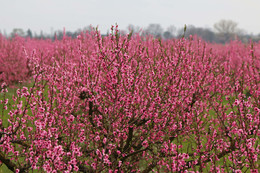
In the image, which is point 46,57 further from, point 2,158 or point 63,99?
point 2,158

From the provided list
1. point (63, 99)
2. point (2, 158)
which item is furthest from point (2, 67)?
point (2, 158)

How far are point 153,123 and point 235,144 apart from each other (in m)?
1.62

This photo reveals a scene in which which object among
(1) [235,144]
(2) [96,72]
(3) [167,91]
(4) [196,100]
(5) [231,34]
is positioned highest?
(5) [231,34]

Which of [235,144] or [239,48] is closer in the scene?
[235,144]

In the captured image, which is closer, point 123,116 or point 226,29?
point 123,116

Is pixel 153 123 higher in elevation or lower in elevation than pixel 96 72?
lower

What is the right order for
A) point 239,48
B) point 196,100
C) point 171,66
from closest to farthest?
1. point 171,66
2. point 196,100
3. point 239,48

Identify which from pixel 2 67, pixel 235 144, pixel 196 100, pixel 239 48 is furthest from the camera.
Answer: pixel 239 48

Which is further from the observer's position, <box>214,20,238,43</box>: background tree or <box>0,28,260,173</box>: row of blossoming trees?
<box>214,20,238,43</box>: background tree

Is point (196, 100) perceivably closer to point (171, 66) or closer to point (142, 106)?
point (171, 66)

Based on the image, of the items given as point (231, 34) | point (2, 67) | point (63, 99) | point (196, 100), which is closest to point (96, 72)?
point (63, 99)

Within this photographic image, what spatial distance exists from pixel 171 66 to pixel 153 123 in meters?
1.39

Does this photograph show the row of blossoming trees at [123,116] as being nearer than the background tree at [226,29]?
Yes

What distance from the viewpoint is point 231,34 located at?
7662 centimetres
